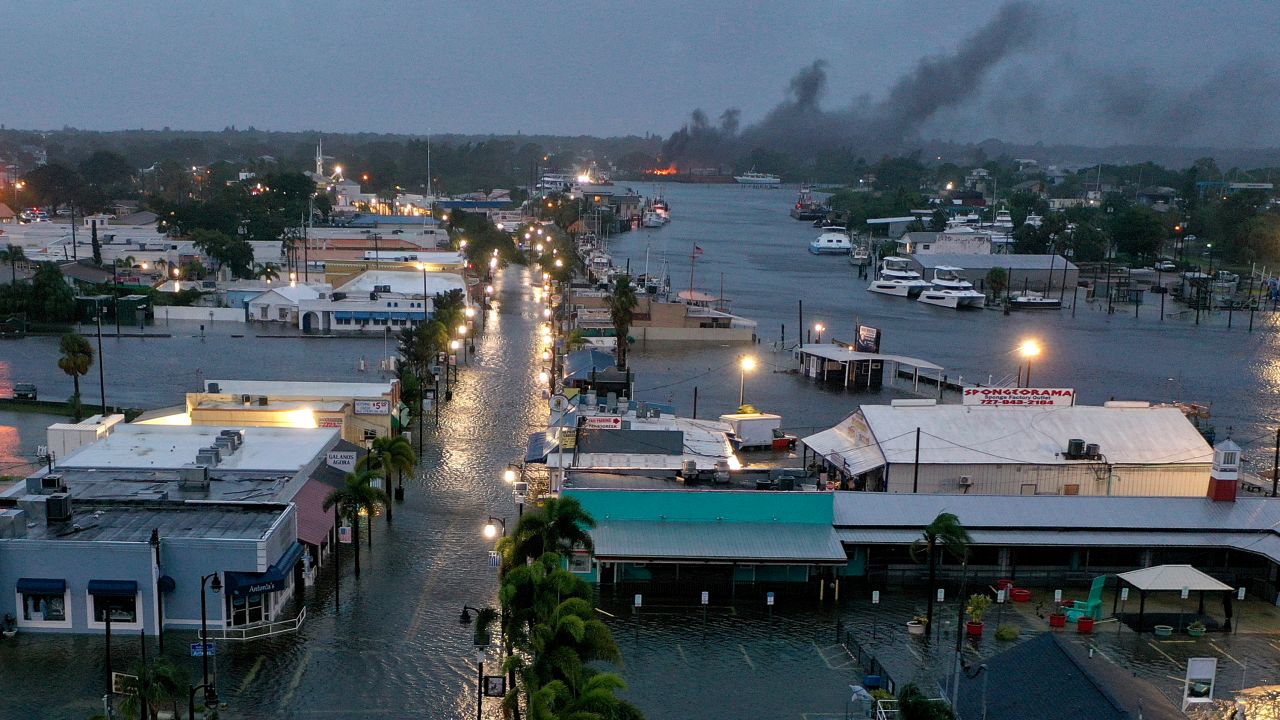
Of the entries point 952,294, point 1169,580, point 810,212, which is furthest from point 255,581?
point 810,212

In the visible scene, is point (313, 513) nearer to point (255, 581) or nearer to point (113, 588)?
point (255, 581)

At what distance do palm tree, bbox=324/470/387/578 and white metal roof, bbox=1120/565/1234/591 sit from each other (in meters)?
9.75

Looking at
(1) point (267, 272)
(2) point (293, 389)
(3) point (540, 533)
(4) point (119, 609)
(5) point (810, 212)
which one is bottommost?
(4) point (119, 609)

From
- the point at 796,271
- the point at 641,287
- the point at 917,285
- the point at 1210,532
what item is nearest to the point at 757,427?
the point at 1210,532

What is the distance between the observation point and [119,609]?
13.6 m

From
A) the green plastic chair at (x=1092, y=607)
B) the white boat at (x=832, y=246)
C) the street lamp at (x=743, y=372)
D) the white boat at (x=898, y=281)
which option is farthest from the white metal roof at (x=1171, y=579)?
the white boat at (x=832, y=246)

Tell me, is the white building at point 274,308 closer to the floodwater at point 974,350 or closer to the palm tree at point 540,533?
the floodwater at point 974,350

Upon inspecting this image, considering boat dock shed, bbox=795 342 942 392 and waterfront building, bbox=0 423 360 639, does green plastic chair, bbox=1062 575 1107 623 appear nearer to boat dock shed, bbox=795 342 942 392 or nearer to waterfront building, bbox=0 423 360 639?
waterfront building, bbox=0 423 360 639

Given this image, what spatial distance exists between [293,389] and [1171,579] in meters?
15.0

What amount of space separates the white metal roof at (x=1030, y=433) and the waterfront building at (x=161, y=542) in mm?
9321

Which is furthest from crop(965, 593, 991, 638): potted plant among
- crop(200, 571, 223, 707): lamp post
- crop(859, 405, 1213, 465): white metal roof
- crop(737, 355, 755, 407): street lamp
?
crop(737, 355, 755, 407): street lamp

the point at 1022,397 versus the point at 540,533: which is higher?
the point at 1022,397

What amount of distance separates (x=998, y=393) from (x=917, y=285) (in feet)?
122

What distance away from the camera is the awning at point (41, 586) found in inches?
527
